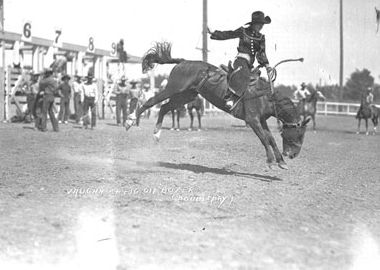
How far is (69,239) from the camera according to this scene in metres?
4.55

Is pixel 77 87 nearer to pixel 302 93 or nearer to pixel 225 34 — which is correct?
pixel 302 93

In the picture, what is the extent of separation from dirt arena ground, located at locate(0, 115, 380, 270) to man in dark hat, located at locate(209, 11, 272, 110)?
4.77ft

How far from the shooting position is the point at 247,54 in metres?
9.28

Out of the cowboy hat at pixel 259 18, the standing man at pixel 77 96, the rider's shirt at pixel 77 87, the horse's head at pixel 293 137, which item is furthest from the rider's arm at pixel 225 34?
the rider's shirt at pixel 77 87

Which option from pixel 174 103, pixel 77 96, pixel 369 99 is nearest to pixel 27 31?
pixel 77 96

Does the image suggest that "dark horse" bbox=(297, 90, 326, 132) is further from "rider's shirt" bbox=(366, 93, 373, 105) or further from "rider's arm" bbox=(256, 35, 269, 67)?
"rider's arm" bbox=(256, 35, 269, 67)

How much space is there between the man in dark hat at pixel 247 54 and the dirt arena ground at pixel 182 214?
1.45 metres

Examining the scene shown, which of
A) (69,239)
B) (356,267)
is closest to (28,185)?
(69,239)

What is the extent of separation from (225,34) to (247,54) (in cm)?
57

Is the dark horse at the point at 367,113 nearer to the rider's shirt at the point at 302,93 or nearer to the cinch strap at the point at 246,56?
the rider's shirt at the point at 302,93

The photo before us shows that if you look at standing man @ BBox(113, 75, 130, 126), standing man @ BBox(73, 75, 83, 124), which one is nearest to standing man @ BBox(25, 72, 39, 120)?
standing man @ BBox(73, 75, 83, 124)

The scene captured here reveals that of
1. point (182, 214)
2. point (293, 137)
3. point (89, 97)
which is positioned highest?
point (89, 97)

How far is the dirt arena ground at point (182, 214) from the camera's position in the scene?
166 inches

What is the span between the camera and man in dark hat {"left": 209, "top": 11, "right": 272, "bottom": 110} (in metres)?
9.20
